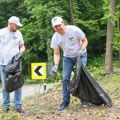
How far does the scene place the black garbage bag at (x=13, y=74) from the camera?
6.04 meters

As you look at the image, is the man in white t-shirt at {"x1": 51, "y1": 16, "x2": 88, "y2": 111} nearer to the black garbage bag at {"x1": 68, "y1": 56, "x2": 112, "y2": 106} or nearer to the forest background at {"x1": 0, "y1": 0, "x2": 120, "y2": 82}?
the black garbage bag at {"x1": 68, "y1": 56, "x2": 112, "y2": 106}

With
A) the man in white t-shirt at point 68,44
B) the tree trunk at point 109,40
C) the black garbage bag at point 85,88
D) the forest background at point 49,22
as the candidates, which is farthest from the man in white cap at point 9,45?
the forest background at point 49,22

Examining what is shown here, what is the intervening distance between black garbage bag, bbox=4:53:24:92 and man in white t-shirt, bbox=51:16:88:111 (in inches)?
25.6

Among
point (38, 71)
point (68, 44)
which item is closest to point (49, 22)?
point (38, 71)

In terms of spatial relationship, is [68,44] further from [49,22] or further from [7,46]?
[49,22]

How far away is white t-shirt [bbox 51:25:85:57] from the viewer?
19.6 feet

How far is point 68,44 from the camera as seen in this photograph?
605cm

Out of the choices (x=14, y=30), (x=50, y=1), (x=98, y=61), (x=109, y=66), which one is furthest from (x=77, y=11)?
(x=14, y=30)

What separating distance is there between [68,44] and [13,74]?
1.08m

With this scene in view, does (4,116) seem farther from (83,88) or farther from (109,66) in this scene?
(109,66)

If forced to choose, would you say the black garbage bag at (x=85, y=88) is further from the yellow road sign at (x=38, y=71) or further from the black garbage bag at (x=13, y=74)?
the yellow road sign at (x=38, y=71)

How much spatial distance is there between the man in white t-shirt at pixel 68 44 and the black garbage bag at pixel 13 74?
651 mm

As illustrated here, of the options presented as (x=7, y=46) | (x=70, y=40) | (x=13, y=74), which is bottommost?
(x=13, y=74)

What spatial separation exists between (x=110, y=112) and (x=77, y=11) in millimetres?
21424
